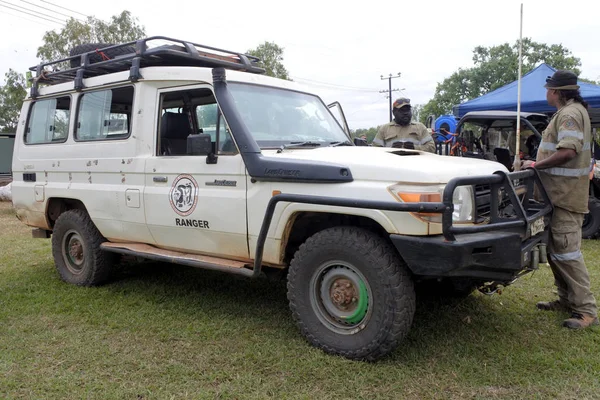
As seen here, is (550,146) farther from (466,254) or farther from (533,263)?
(466,254)

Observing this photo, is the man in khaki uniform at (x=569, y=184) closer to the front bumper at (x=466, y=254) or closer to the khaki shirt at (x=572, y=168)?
the khaki shirt at (x=572, y=168)

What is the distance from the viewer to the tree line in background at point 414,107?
2181 cm

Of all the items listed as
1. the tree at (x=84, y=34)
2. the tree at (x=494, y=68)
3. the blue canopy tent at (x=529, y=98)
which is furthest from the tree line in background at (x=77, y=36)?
the tree at (x=494, y=68)

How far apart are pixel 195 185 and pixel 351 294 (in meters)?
1.59

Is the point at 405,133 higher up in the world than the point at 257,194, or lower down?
higher up

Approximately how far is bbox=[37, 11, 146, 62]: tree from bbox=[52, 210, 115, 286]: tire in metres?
18.8

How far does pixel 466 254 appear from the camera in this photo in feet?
9.16

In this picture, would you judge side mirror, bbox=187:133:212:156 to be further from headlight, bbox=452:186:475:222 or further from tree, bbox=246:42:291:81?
tree, bbox=246:42:291:81

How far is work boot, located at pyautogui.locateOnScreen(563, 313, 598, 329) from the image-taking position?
12.2 ft

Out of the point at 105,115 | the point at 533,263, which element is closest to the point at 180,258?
the point at 105,115

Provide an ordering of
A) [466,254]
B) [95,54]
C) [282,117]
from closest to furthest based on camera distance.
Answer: [466,254], [282,117], [95,54]

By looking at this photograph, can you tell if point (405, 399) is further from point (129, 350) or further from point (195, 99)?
point (195, 99)

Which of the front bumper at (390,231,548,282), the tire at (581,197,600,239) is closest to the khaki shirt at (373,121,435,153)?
the front bumper at (390,231,548,282)

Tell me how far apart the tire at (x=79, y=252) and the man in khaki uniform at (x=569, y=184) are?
4277mm
